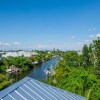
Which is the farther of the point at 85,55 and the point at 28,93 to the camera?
the point at 85,55

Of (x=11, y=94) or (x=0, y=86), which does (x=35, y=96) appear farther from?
(x=0, y=86)

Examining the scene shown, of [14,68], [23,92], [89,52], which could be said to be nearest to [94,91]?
[23,92]

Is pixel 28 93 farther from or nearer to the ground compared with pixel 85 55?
farther from the ground

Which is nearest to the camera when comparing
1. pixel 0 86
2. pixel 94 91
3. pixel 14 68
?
pixel 94 91

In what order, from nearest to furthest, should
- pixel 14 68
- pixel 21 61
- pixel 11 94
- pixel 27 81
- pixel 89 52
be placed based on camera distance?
pixel 11 94 < pixel 27 81 < pixel 89 52 < pixel 14 68 < pixel 21 61

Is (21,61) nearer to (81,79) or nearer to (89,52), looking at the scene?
(89,52)

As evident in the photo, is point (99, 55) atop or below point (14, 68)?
atop

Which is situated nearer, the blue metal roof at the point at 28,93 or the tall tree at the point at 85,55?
the blue metal roof at the point at 28,93

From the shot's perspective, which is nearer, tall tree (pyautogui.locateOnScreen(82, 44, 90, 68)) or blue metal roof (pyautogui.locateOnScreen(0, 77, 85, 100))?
blue metal roof (pyautogui.locateOnScreen(0, 77, 85, 100))

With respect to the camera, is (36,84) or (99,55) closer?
(36,84)

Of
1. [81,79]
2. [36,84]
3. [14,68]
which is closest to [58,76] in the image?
[81,79]
